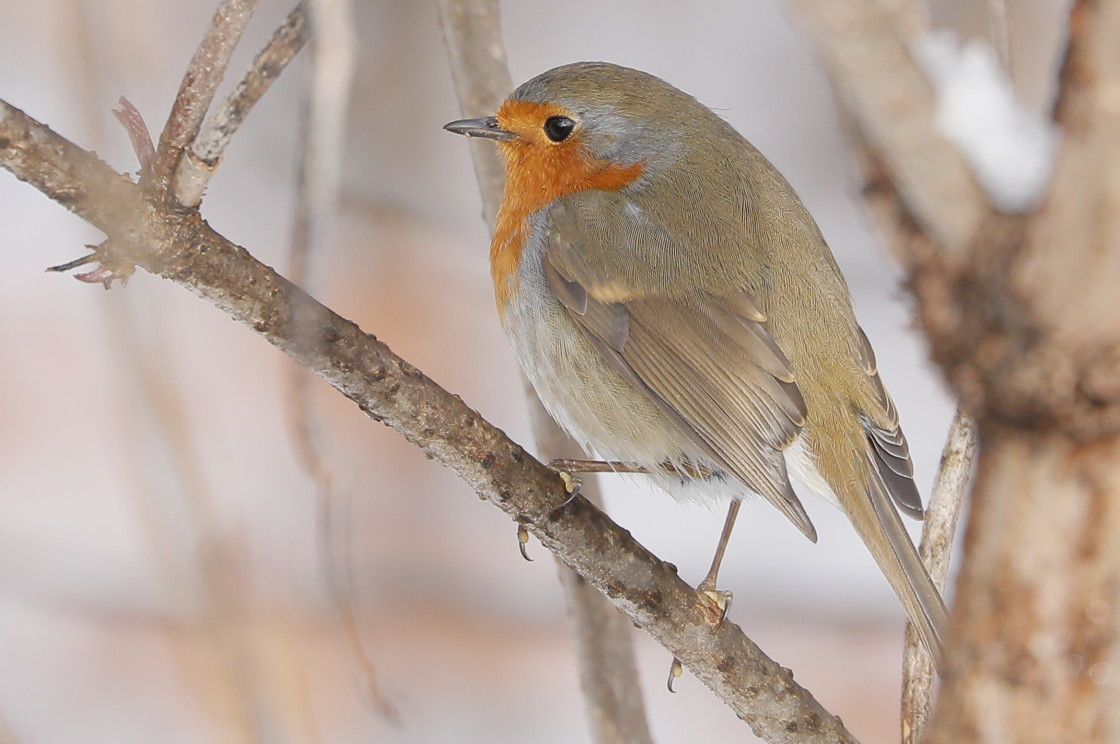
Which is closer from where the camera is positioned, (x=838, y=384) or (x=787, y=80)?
(x=838, y=384)

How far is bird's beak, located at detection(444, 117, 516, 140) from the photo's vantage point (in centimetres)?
304

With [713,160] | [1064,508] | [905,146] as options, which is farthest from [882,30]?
[713,160]

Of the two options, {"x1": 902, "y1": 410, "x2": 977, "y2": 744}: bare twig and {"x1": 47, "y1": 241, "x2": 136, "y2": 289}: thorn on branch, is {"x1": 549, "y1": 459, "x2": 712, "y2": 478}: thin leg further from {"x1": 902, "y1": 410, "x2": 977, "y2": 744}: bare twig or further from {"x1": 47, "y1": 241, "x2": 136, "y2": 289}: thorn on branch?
{"x1": 47, "y1": 241, "x2": 136, "y2": 289}: thorn on branch

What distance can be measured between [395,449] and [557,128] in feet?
7.31

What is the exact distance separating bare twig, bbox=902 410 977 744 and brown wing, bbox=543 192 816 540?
0.45 meters

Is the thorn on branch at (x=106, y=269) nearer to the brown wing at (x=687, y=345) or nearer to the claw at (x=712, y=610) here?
the claw at (x=712, y=610)

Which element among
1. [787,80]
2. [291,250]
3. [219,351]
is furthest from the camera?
[787,80]

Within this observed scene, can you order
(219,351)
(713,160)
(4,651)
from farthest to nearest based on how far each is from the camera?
(219,351) < (4,651) < (713,160)

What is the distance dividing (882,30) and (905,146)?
81 mm

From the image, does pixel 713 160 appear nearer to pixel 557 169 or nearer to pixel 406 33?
pixel 557 169

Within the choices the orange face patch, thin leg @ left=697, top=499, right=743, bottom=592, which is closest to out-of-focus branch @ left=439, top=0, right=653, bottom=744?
the orange face patch

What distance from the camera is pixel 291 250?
2.11 metres

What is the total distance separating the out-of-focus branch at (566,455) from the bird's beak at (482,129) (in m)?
0.10

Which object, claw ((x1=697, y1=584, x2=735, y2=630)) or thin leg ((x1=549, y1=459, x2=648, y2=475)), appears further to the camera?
thin leg ((x1=549, y1=459, x2=648, y2=475))
